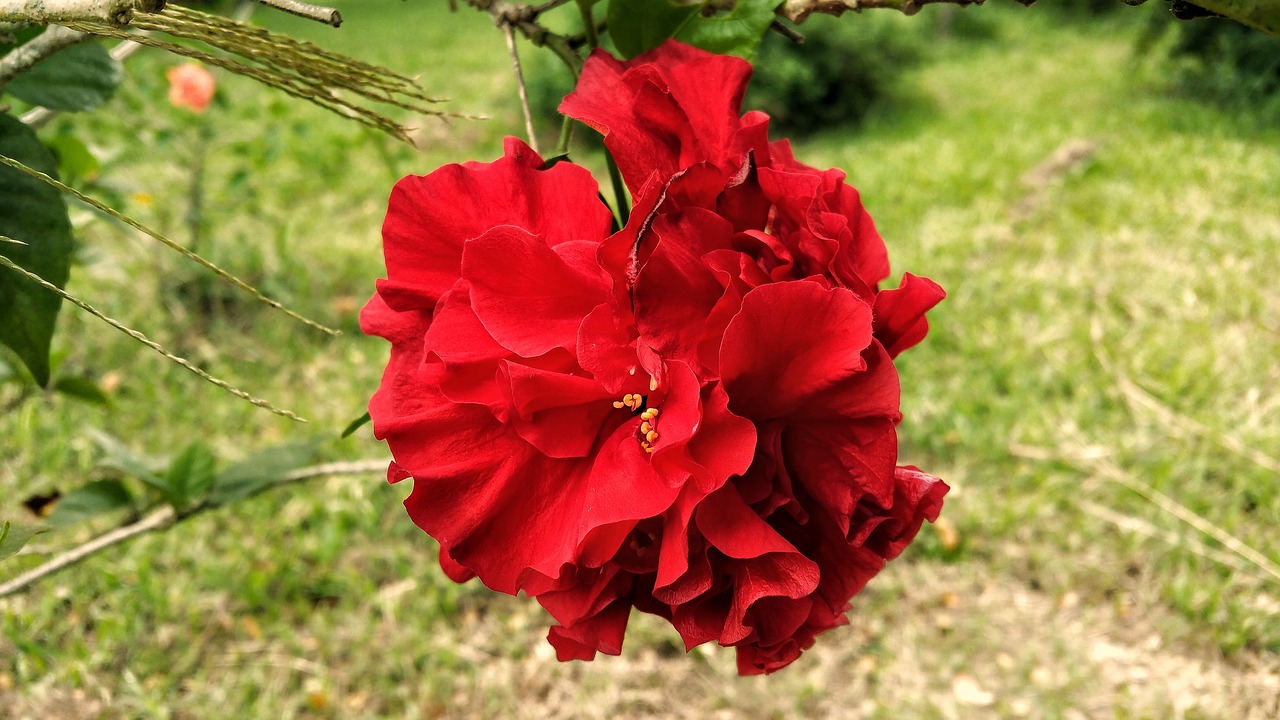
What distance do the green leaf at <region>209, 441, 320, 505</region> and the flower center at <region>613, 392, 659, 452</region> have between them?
2.29ft

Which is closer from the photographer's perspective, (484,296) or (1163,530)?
(484,296)

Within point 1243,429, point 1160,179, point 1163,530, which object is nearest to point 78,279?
point 1163,530

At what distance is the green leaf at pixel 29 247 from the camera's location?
0.66m

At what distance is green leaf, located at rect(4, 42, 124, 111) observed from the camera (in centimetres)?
79

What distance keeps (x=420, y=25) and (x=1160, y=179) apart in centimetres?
671

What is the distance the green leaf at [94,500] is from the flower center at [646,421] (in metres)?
0.81

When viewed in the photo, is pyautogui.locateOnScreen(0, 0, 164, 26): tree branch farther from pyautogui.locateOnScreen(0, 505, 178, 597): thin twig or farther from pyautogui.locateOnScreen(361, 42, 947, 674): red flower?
pyautogui.locateOnScreen(0, 505, 178, 597): thin twig

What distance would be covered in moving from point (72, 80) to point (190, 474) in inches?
17.8

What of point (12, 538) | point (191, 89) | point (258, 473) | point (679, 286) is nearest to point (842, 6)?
point (679, 286)

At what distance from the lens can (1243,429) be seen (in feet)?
6.16

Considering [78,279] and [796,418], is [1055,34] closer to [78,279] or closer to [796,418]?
[78,279]

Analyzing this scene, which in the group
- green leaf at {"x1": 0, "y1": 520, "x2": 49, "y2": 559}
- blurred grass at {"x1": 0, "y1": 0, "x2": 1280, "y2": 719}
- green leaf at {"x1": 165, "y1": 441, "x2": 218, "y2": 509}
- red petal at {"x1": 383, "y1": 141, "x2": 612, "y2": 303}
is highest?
red petal at {"x1": 383, "y1": 141, "x2": 612, "y2": 303}

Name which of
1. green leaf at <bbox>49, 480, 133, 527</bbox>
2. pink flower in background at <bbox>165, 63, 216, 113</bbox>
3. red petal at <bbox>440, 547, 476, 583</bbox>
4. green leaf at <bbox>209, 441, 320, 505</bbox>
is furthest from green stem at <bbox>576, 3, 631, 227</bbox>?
pink flower in background at <bbox>165, 63, 216, 113</bbox>

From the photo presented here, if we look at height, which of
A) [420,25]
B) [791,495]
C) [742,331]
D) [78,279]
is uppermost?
[742,331]
